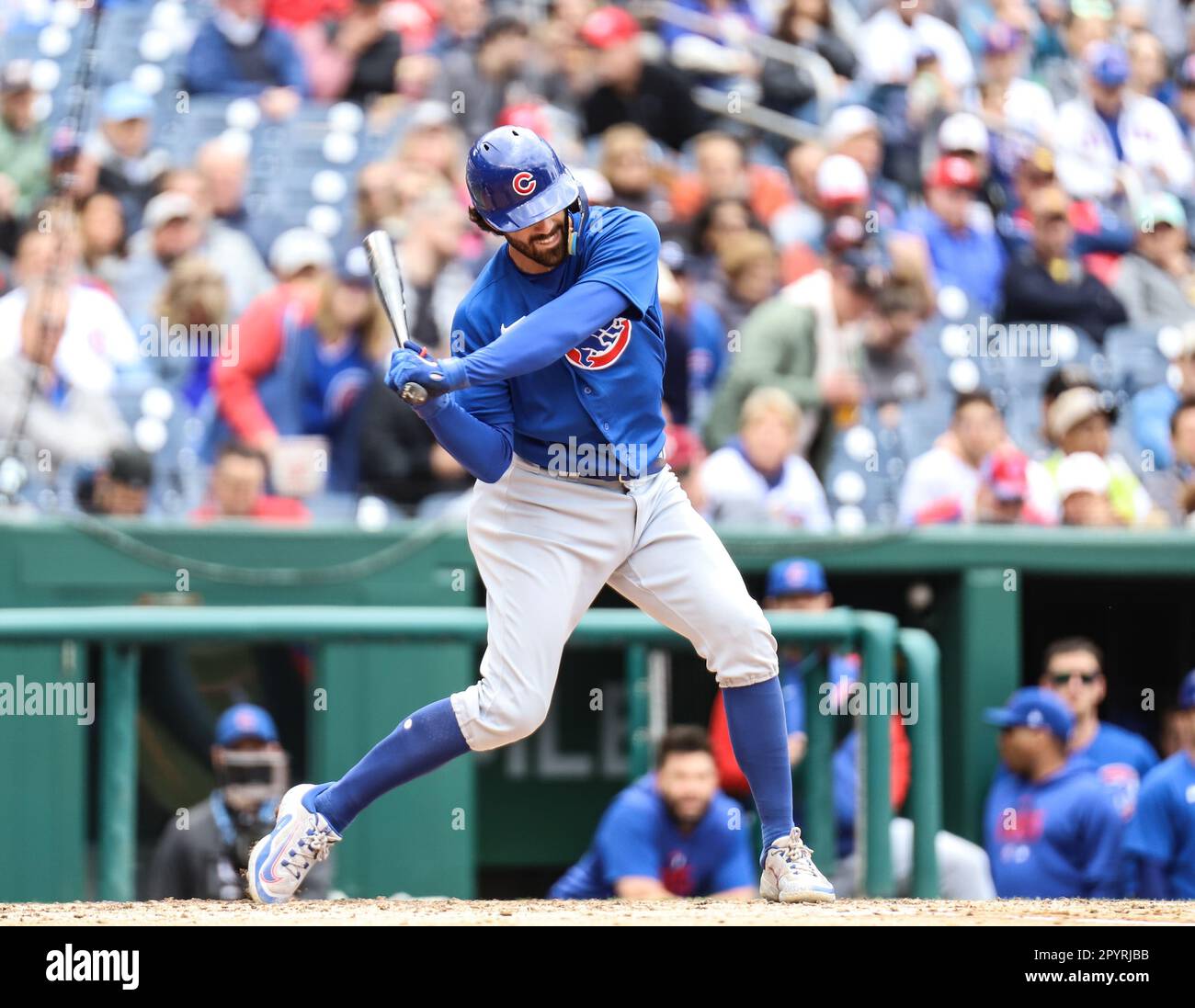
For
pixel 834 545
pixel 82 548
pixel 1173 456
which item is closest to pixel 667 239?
pixel 834 545

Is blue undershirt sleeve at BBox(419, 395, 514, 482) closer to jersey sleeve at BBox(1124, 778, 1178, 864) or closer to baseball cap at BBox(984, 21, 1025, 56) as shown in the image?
jersey sleeve at BBox(1124, 778, 1178, 864)

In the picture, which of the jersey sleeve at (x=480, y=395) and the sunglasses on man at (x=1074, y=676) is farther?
the sunglasses on man at (x=1074, y=676)

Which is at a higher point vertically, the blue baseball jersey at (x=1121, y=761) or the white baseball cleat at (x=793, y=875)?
the blue baseball jersey at (x=1121, y=761)

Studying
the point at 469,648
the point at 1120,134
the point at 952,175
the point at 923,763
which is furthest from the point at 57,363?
the point at 1120,134

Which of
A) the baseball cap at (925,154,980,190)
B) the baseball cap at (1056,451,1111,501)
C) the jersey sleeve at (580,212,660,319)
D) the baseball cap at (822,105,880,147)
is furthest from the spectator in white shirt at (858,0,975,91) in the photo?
the jersey sleeve at (580,212,660,319)

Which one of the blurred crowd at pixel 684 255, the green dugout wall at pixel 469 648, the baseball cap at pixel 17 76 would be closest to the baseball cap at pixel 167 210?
the blurred crowd at pixel 684 255

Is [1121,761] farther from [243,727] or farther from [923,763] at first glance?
[243,727]

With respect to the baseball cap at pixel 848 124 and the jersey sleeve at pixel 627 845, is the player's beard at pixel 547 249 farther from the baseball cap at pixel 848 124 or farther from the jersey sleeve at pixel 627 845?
the baseball cap at pixel 848 124
